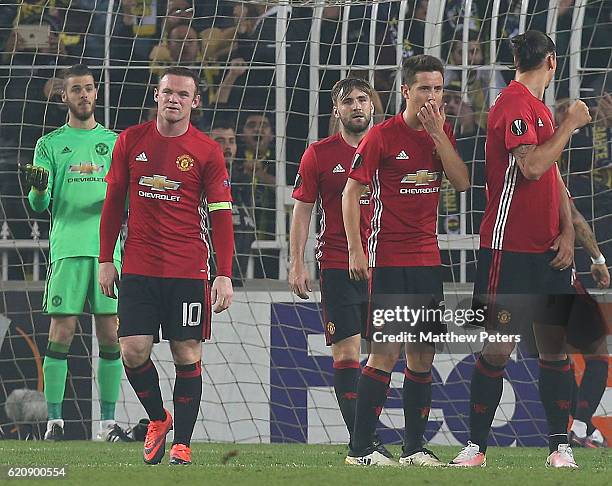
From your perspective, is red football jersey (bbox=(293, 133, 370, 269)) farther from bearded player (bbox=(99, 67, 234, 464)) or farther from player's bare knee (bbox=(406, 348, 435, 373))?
player's bare knee (bbox=(406, 348, 435, 373))

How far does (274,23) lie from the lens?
30.3 feet

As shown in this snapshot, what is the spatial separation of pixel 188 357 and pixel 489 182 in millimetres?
1480

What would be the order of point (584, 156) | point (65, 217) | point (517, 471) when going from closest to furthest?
1. point (517, 471)
2. point (65, 217)
3. point (584, 156)

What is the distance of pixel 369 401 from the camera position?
19.9 ft

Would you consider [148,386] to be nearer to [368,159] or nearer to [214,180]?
[214,180]

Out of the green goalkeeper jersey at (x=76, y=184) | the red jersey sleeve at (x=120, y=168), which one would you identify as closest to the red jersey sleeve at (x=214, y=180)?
the red jersey sleeve at (x=120, y=168)

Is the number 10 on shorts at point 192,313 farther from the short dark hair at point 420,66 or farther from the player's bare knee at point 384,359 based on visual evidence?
the short dark hair at point 420,66

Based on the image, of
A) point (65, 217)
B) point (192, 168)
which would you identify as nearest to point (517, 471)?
point (192, 168)

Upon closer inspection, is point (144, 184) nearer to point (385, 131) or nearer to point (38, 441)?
point (385, 131)

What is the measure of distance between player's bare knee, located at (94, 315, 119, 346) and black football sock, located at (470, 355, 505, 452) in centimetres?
288

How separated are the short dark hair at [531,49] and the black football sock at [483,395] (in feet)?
4.03

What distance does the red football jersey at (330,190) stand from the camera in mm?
7086

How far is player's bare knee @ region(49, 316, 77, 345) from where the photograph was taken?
27.0ft

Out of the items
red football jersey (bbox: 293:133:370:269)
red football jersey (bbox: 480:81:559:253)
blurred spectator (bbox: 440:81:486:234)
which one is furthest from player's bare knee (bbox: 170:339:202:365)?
blurred spectator (bbox: 440:81:486:234)
